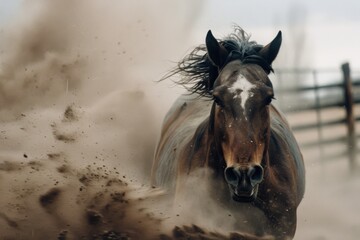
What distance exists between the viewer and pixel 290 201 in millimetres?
3996

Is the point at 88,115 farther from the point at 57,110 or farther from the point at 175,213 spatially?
the point at 175,213

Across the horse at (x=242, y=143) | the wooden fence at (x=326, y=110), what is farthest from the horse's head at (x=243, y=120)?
the wooden fence at (x=326, y=110)

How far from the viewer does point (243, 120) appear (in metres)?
3.50

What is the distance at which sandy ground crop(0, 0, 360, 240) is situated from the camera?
460 centimetres

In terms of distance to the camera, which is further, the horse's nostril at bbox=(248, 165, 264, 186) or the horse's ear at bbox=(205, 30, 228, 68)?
the horse's ear at bbox=(205, 30, 228, 68)

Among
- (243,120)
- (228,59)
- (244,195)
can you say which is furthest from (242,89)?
(244,195)

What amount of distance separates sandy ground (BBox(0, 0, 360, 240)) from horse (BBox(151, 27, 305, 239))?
0.25 meters

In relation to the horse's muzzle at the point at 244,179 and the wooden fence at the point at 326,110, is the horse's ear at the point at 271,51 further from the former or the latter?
the wooden fence at the point at 326,110

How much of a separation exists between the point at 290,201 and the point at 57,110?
332 cm

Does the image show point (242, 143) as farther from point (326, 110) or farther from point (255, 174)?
point (326, 110)

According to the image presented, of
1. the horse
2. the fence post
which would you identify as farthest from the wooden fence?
the horse

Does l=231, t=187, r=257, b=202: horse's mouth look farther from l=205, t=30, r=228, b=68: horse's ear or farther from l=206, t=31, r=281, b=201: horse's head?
l=205, t=30, r=228, b=68: horse's ear

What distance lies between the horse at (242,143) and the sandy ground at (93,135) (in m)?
0.25

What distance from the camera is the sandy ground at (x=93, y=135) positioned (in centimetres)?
460
